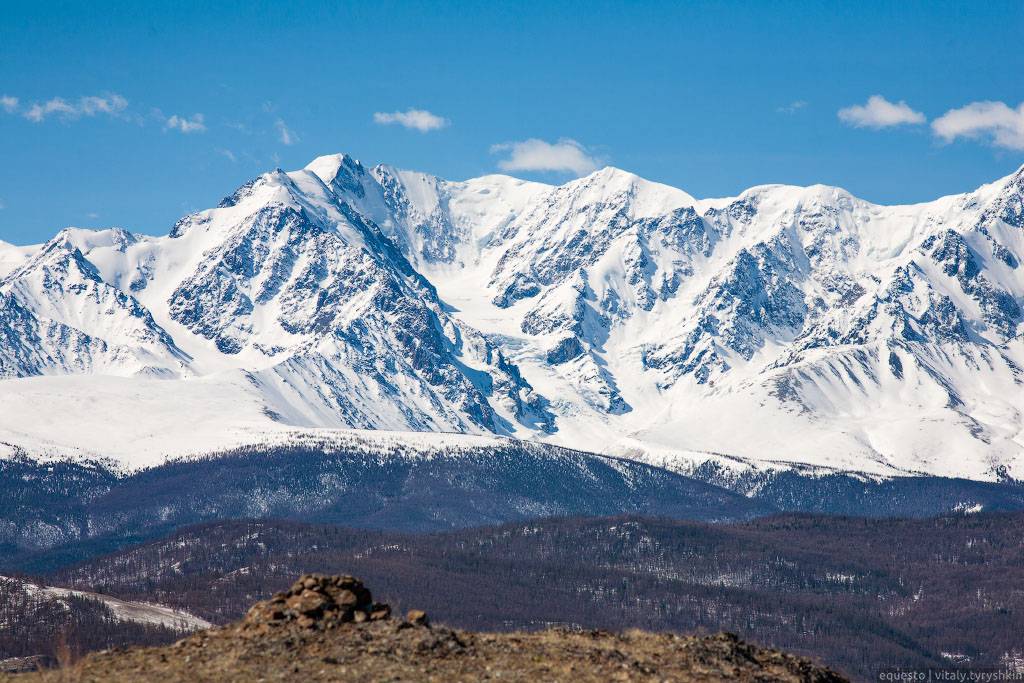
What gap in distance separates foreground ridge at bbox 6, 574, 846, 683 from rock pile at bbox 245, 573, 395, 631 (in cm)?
4

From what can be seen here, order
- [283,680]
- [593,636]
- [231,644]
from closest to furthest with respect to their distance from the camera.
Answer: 1. [283,680]
2. [231,644]
3. [593,636]

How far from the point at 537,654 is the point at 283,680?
10008mm

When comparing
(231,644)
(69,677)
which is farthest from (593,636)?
(69,677)

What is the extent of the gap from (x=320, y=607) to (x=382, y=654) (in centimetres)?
429

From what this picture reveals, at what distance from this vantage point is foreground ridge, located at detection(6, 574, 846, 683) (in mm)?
64938

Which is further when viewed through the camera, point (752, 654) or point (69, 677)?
point (752, 654)

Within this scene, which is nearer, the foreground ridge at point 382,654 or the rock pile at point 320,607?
the foreground ridge at point 382,654

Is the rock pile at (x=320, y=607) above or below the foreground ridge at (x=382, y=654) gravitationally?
above

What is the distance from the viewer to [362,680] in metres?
63.6

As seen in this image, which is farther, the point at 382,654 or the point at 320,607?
the point at 320,607

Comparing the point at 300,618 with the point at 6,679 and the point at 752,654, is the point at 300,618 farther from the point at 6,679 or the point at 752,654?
the point at 752,654

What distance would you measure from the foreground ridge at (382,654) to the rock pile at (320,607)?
0.04 m

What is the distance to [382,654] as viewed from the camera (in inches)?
2594

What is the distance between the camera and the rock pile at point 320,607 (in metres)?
68.6
